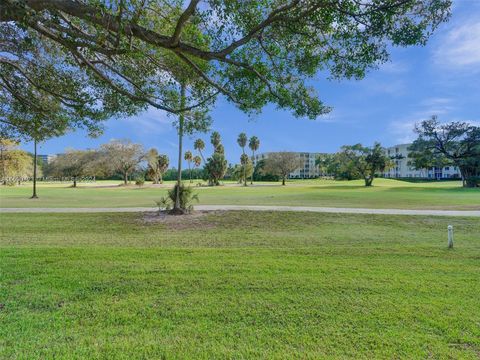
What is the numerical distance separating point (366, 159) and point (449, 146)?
12.9 meters

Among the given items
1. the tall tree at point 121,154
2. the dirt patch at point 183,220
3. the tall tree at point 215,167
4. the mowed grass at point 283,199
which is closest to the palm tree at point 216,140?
the tall tree at point 215,167

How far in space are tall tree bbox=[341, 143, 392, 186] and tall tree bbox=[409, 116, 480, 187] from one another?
5.31m

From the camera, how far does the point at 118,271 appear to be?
18.2 feet

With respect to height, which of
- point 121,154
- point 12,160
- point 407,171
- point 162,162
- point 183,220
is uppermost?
point 121,154

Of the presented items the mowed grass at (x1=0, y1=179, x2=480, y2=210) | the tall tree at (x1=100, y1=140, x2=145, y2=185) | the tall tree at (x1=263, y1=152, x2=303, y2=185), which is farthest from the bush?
the tall tree at (x1=100, y1=140, x2=145, y2=185)

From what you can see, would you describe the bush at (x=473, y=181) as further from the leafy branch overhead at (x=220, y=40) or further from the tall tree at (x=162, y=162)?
the tall tree at (x=162, y=162)

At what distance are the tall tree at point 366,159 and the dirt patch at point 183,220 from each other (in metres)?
46.1

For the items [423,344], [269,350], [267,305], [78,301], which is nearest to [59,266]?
[78,301]

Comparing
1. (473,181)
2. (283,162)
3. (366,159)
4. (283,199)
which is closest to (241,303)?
(283,199)

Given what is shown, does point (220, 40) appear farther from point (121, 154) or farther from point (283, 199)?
point (121, 154)

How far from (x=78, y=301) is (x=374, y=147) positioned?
→ 189 ft

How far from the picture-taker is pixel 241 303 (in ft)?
13.5

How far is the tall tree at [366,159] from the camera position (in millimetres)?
53438

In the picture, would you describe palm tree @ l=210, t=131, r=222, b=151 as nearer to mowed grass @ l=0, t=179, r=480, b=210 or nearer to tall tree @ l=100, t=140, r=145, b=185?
tall tree @ l=100, t=140, r=145, b=185
